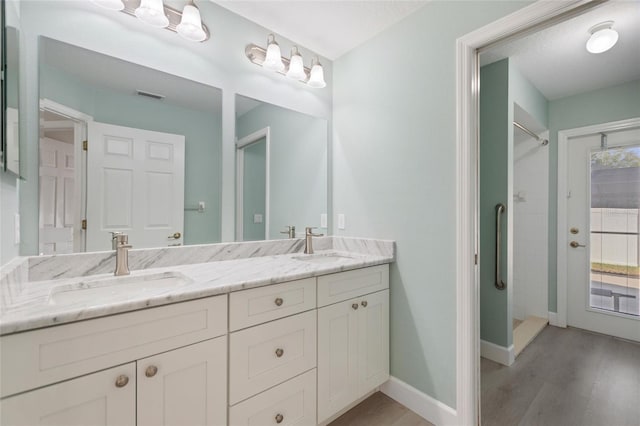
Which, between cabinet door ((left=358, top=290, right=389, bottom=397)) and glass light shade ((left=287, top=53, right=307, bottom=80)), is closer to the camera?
cabinet door ((left=358, top=290, right=389, bottom=397))

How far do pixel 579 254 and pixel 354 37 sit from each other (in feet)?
7.25

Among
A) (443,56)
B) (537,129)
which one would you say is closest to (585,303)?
(537,129)

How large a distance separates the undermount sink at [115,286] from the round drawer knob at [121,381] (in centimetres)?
26

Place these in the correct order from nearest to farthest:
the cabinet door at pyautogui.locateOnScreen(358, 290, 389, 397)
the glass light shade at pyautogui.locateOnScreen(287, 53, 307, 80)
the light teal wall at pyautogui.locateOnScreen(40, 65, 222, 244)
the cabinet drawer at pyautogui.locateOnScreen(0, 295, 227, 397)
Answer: the cabinet drawer at pyautogui.locateOnScreen(0, 295, 227, 397) < the light teal wall at pyautogui.locateOnScreen(40, 65, 222, 244) < the cabinet door at pyautogui.locateOnScreen(358, 290, 389, 397) < the glass light shade at pyautogui.locateOnScreen(287, 53, 307, 80)

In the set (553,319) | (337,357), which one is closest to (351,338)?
(337,357)

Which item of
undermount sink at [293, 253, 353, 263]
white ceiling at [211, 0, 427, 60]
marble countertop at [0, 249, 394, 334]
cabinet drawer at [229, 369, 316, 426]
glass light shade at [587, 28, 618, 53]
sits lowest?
cabinet drawer at [229, 369, 316, 426]

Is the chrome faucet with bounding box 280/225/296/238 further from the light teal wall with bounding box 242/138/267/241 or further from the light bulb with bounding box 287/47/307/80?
the light bulb with bounding box 287/47/307/80

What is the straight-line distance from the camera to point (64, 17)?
4.09 feet

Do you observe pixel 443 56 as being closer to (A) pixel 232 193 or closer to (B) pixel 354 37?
(B) pixel 354 37

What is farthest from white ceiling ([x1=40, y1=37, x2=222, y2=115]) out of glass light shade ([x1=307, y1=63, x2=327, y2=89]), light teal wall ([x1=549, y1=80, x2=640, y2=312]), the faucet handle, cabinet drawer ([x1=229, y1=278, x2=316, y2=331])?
light teal wall ([x1=549, y1=80, x2=640, y2=312])

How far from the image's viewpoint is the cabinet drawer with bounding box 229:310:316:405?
112 cm

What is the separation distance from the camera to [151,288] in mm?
1229

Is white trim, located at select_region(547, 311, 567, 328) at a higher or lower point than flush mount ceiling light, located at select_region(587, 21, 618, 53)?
lower

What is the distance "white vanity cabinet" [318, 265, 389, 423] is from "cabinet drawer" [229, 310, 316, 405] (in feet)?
0.31
